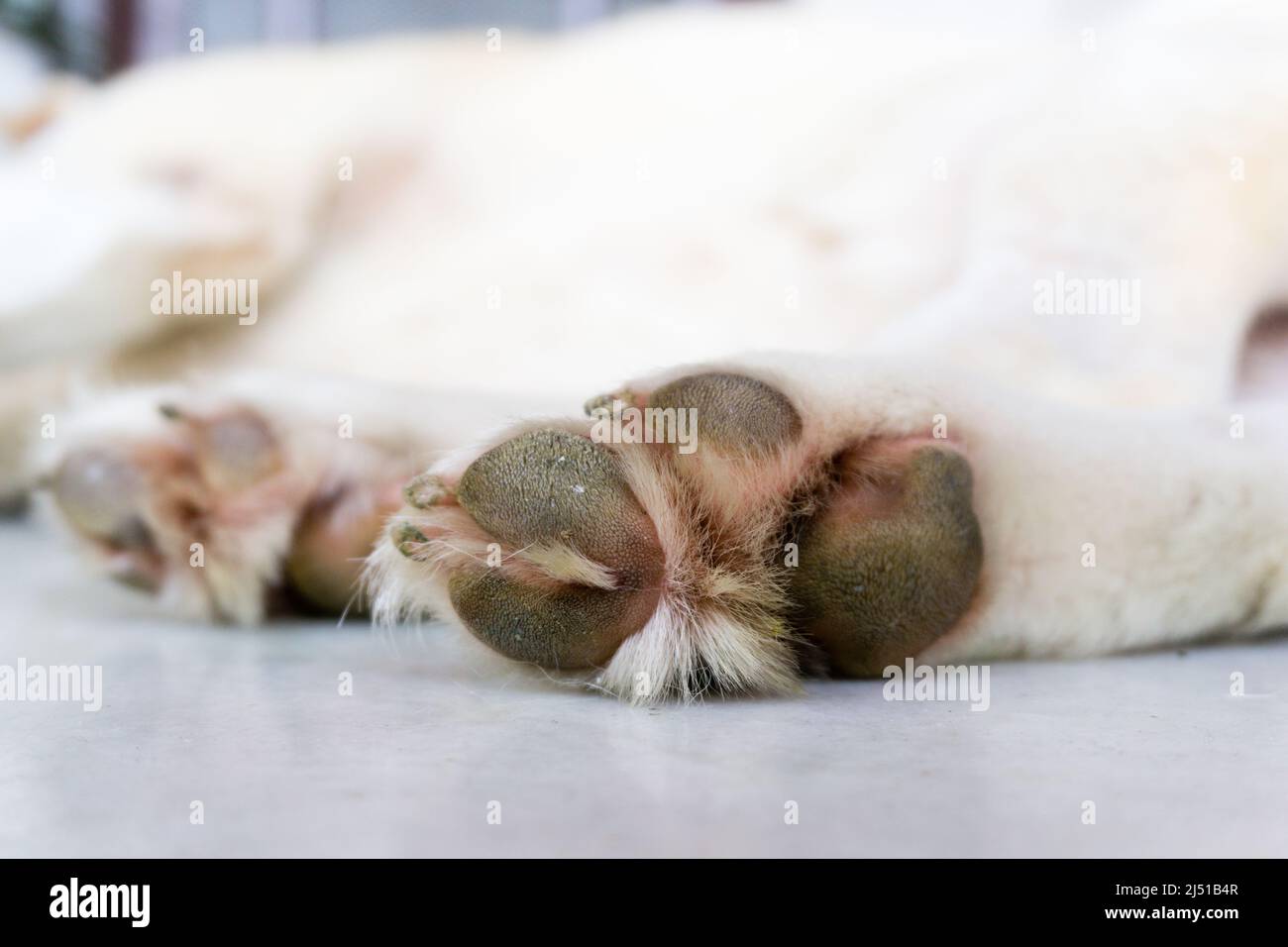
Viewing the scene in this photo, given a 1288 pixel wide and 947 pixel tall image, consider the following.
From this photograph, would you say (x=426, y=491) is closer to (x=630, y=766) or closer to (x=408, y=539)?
(x=408, y=539)

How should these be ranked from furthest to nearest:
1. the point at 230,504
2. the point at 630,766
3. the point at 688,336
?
the point at 688,336 → the point at 230,504 → the point at 630,766

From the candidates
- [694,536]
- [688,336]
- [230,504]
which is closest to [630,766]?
[694,536]

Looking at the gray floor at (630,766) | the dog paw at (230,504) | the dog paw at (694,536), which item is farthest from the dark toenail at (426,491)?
the dog paw at (230,504)

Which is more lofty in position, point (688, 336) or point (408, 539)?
point (688, 336)

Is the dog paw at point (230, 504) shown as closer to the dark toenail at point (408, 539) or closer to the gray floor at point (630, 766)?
the gray floor at point (630, 766)

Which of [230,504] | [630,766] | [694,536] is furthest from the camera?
[230,504]

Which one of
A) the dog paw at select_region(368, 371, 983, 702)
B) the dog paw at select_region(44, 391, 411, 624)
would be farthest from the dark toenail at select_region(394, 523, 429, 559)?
the dog paw at select_region(44, 391, 411, 624)
